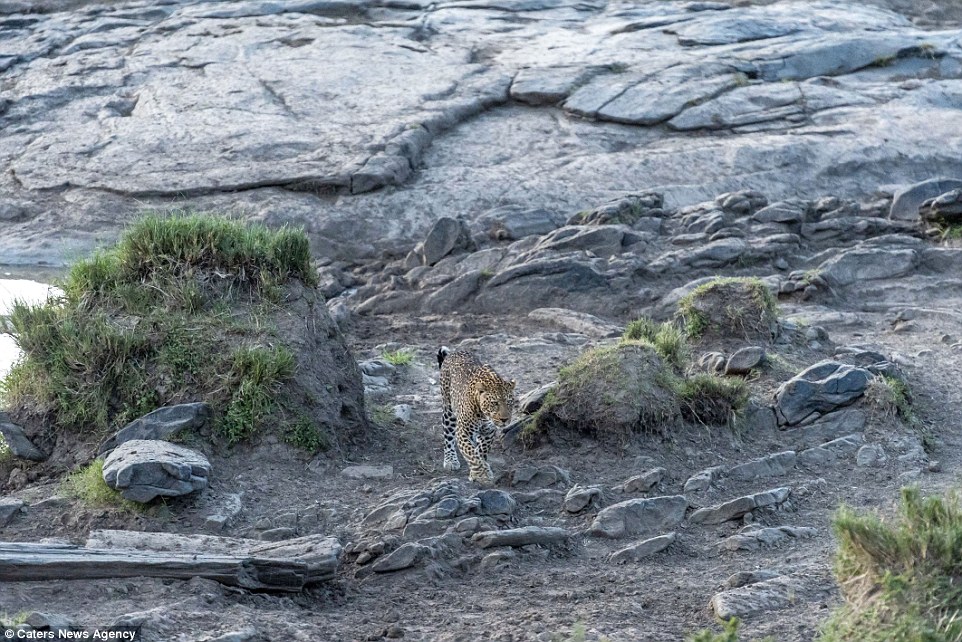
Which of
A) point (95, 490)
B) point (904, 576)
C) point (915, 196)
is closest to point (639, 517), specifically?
point (904, 576)

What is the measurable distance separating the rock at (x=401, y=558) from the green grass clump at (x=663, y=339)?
3.38 meters

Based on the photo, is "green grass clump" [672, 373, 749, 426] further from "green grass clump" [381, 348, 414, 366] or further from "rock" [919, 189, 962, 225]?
"rock" [919, 189, 962, 225]

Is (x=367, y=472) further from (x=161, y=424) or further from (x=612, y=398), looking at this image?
(x=612, y=398)

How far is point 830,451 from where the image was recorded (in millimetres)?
9602

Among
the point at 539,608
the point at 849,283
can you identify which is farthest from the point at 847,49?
the point at 539,608

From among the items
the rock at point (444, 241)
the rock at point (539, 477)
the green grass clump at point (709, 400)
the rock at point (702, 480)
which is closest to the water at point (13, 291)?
the rock at point (444, 241)

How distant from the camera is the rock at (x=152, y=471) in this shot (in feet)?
26.6

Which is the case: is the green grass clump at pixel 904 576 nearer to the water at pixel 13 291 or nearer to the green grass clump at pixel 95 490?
the green grass clump at pixel 95 490

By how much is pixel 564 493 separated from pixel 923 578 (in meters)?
3.51

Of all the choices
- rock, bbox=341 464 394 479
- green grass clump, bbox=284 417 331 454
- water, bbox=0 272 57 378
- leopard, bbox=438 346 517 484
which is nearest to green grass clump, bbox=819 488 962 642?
leopard, bbox=438 346 517 484

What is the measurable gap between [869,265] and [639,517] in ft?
24.7

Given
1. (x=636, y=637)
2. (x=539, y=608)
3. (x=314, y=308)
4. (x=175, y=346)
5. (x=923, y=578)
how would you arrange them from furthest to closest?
(x=314, y=308) < (x=175, y=346) < (x=539, y=608) < (x=636, y=637) < (x=923, y=578)

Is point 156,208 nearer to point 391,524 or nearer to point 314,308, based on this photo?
point 314,308

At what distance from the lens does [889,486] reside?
8992 millimetres
